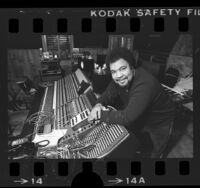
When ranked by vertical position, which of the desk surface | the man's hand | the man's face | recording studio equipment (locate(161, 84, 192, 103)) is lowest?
the man's hand

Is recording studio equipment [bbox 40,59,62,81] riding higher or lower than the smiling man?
higher

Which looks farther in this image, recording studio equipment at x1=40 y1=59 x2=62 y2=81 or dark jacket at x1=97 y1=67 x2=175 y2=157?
recording studio equipment at x1=40 y1=59 x2=62 y2=81

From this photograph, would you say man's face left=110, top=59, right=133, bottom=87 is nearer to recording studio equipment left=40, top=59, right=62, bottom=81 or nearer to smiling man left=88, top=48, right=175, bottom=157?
smiling man left=88, top=48, right=175, bottom=157

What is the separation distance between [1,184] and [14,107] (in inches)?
28.6

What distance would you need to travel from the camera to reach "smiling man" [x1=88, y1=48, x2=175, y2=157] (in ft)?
12.4

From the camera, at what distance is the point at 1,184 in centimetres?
391

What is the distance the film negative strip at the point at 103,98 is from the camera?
3807mm

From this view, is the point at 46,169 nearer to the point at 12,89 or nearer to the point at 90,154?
the point at 90,154

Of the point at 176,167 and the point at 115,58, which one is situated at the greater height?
the point at 115,58

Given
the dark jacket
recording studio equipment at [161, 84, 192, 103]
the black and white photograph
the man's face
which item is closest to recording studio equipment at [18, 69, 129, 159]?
the black and white photograph

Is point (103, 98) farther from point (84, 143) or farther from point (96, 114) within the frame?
point (84, 143)

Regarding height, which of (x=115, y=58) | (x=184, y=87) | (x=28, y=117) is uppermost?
(x=115, y=58)

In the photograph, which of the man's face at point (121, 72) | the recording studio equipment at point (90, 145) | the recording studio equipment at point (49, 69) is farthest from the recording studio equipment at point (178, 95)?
the recording studio equipment at point (49, 69)
